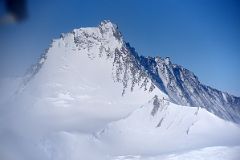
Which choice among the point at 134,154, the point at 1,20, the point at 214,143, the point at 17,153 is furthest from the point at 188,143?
the point at 1,20

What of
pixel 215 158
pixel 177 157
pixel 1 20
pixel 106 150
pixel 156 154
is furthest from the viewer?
pixel 106 150

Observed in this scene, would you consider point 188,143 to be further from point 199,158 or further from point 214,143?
point 199,158

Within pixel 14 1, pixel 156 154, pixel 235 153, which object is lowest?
pixel 14 1

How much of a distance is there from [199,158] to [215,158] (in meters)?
9.71

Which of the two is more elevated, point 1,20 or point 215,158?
point 215,158

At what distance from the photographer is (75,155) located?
643 feet

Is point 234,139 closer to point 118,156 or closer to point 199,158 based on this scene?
point 199,158

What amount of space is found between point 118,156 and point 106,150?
36.1 ft

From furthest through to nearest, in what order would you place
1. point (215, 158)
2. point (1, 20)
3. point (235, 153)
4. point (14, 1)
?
point (215, 158) → point (235, 153) → point (1, 20) → point (14, 1)

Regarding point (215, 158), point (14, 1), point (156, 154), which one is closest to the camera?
point (14, 1)

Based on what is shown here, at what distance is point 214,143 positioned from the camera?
19425 centimetres

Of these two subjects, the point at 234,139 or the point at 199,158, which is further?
the point at 234,139

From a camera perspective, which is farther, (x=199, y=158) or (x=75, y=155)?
(x=75, y=155)

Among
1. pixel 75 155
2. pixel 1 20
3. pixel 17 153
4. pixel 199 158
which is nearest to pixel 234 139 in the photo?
pixel 199 158
